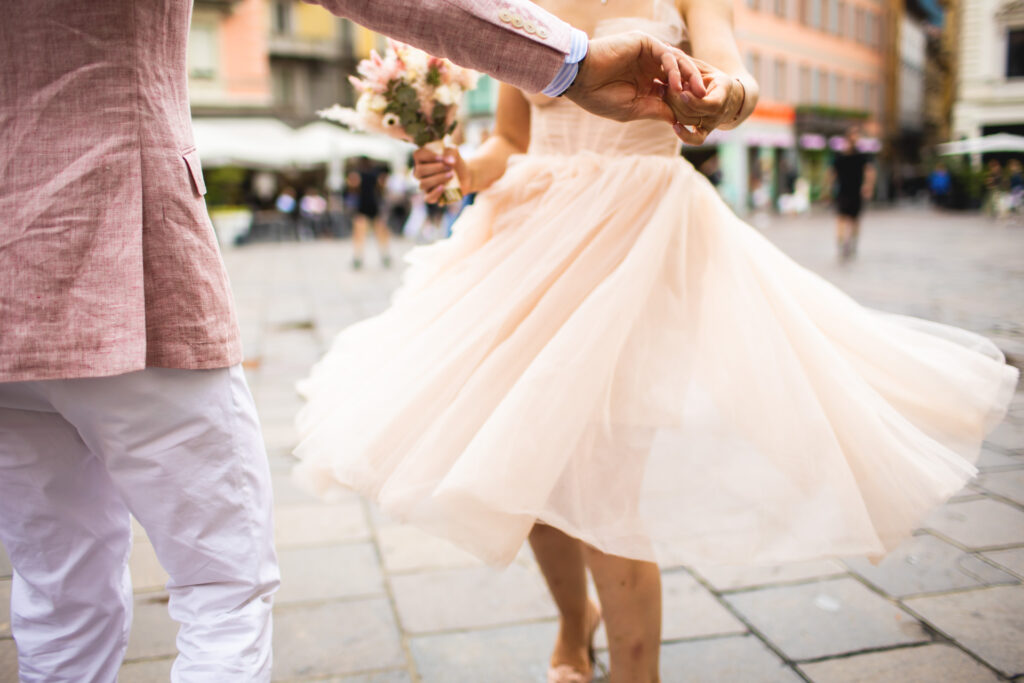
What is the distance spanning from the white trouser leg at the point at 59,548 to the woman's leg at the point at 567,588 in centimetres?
94

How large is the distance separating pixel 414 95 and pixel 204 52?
29.6 m

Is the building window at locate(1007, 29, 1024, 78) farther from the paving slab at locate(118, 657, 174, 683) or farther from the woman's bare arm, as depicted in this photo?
the paving slab at locate(118, 657, 174, 683)

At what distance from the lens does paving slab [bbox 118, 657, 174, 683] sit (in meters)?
2.12

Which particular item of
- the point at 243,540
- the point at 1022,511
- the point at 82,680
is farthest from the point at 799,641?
the point at 82,680

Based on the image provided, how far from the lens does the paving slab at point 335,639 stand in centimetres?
217

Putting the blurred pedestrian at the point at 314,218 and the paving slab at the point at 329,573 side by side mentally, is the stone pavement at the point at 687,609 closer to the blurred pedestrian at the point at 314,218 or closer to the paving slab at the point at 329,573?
the paving slab at the point at 329,573

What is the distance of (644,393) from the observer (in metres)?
1.63

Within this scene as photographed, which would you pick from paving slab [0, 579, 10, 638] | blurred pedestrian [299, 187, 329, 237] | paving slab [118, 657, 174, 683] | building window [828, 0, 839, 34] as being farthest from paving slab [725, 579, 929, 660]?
building window [828, 0, 839, 34]

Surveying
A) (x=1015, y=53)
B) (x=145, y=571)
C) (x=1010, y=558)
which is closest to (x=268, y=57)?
(x=1015, y=53)

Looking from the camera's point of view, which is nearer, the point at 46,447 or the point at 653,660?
the point at 46,447

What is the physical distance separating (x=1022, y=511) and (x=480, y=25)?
8.74ft

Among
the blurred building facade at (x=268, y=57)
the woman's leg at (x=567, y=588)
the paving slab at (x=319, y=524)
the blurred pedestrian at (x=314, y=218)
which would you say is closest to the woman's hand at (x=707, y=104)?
the woman's leg at (x=567, y=588)

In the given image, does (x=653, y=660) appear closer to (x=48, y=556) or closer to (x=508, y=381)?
(x=508, y=381)

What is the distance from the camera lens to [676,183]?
5.83ft
